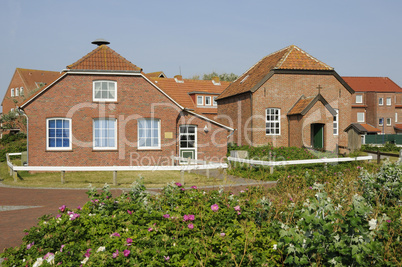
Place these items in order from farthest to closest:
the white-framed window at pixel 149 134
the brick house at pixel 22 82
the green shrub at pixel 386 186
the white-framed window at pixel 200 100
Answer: the brick house at pixel 22 82
the white-framed window at pixel 200 100
the white-framed window at pixel 149 134
the green shrub at pixel 386 186

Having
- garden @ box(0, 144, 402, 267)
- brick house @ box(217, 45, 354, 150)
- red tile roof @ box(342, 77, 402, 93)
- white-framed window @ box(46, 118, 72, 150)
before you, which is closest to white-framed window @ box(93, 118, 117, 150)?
white-framed window @ box(46, 118, 72, 150)

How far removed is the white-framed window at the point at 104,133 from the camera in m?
21.6

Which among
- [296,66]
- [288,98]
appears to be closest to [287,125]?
[288,98]

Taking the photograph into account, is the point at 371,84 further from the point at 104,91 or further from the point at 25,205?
the point at 25,205

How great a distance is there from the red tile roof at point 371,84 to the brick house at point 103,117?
52314 millimetres

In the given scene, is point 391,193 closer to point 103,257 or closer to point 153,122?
point 103,257

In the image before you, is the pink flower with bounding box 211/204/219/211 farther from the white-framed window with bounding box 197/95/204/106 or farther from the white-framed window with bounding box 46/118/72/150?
the white-framed window with bounding box 197/95/204/106

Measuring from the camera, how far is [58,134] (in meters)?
21.2

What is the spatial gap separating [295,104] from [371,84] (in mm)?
45156

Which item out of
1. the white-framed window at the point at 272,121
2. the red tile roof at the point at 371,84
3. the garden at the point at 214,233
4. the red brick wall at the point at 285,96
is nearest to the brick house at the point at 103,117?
the red brick wall at the point at 285,96

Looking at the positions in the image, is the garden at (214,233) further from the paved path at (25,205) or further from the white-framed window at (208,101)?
the white-framed window at (208,101)

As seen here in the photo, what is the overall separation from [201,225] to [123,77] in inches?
684

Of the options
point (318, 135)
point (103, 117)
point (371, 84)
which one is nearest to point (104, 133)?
point (103, 117)

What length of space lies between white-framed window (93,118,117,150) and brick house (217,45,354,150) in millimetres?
11463
